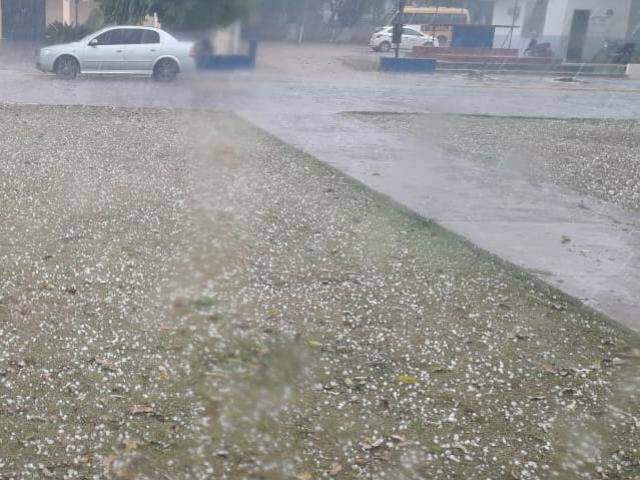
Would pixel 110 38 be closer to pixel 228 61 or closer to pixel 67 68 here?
pixel 67 68

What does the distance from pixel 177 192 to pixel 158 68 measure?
452 cm

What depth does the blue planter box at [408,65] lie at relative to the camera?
12.0 metres

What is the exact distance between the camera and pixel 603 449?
1829 millimetres

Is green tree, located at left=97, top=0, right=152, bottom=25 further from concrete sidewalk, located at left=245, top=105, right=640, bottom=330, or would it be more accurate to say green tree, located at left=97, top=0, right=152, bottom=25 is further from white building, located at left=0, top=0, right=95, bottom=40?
white building, located at left=0, top=0, right=95, bottom=40

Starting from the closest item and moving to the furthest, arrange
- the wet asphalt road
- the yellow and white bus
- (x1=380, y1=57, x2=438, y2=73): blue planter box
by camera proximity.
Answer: the wet asphalt road → the yellow and white bus → (x1=380, y1=57, x2=438, y2=73): blue planter box

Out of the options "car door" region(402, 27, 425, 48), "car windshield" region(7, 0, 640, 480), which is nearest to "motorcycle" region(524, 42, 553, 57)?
"car windshield" region(7, 0, 640, 480)

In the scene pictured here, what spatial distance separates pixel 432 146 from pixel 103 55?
5583 millimetres

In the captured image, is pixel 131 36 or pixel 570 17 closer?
pixel 570 17

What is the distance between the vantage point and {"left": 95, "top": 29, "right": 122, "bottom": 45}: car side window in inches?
343

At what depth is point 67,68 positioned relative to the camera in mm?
10430

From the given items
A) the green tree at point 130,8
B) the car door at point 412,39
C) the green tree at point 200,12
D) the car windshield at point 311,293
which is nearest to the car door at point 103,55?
the car windshield at point 311,293

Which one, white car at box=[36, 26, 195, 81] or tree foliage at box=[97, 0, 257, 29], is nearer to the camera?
tree foliage at box=[97, 0, 257, 29]

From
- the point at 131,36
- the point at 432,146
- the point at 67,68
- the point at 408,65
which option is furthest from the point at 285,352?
the point at 408,65

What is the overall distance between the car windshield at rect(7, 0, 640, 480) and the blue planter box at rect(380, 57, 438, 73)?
6.13 m
